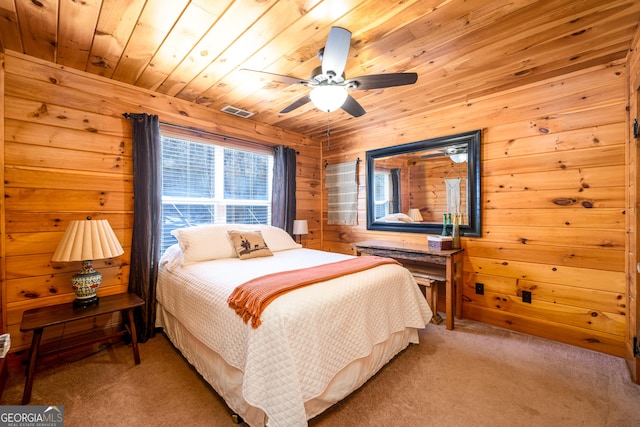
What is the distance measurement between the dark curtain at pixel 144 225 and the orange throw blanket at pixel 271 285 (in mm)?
1344

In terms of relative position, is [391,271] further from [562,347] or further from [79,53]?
[79,53]

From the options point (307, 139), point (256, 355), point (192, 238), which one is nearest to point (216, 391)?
point (256, 355)

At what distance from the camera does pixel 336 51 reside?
5.16 feet

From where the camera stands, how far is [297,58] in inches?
80.5

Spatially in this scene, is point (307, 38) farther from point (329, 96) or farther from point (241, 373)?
point (241, 373)

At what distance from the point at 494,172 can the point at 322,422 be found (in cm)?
262

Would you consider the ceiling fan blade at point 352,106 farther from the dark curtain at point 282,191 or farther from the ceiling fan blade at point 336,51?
the dark curtain at point 282,191

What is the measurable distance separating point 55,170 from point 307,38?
2220 mm

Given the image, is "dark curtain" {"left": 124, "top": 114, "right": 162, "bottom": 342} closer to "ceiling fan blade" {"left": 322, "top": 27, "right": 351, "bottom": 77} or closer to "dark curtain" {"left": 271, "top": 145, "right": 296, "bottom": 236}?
"dark curtain" {"left": 271, "top": 145, "right": 296, "bottom": 236}

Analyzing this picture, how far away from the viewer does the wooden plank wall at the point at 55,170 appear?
6.68 ft

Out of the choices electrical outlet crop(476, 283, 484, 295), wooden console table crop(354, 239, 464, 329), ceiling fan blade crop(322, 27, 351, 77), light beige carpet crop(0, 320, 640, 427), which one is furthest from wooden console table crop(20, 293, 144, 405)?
electrical outlet crop(476, 283, 484, 295)

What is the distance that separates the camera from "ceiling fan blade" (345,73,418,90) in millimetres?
1764

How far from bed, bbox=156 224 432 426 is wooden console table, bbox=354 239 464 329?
47 cm

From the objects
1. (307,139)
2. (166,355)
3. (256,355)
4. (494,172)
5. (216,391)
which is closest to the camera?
(256,355)
